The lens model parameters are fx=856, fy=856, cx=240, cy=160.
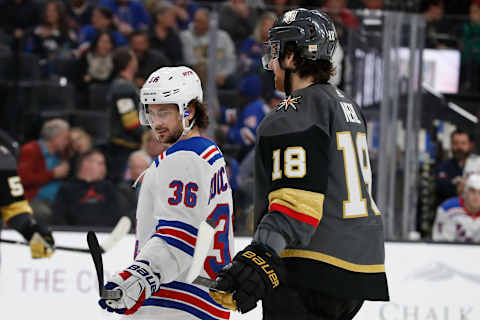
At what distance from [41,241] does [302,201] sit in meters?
2.30

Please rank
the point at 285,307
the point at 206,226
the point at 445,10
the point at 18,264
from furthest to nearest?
1. the point at 445,10
2. the point at 18,264
3. the point at 206,226
4. the point at 285,307

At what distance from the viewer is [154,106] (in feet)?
8.33

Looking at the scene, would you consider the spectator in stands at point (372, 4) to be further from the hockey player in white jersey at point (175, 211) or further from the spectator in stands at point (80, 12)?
the hockey player in white jersey at point (175, 211)

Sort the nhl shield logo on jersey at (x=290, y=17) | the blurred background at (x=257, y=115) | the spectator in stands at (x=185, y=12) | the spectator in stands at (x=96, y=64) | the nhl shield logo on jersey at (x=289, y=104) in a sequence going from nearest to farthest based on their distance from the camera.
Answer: the nhl shield logo on jersey at (x=289, y=104), the nhl shield logo on jersey at (x=290, y=17), the blurred background at (x=257, y=115), the spectator in stands at (x=185, y=12), the spectator in stands at (x=96, y=64)

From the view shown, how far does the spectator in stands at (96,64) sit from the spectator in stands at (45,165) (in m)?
0.34

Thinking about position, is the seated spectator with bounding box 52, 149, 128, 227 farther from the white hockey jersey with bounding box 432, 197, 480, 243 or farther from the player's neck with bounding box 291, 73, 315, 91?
the player's neck with bounding box 291, 73, 315, 91

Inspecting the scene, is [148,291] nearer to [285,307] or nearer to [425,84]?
[285,307]

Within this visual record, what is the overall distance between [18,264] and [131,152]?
1.05 metres

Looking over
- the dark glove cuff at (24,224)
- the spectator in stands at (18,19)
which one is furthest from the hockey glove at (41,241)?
the spectator in stands at (18,19)

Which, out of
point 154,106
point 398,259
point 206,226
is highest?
point 154,106

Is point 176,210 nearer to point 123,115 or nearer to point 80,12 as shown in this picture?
point 123,115

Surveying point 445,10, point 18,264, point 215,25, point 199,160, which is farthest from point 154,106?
point 445,10

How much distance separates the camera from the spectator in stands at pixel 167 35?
5.48 meters

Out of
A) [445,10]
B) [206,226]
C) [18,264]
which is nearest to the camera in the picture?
[206,226]
